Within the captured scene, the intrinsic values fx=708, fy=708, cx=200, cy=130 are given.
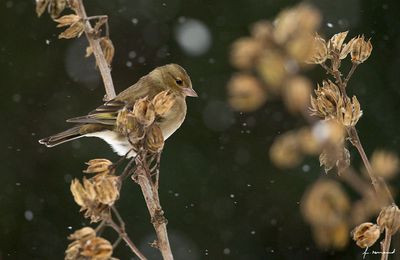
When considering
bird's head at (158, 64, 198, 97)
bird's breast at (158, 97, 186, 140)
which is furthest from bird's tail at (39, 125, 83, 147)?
bird's head at (158, 64, 198, 97)

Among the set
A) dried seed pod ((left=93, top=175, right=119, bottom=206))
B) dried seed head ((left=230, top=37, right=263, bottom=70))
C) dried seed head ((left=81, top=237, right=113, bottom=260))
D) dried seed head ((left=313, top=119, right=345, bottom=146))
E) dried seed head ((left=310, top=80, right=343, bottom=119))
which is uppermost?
dried seed head ((left=230, top=37, right=263, bottom=70))

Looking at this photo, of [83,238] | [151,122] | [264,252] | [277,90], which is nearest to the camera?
[277,90]

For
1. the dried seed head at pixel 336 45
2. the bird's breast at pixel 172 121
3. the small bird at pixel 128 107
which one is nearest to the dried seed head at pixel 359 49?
the dried seed head at pixel 336 45

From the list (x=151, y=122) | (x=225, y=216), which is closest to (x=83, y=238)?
(x=151, y=122)

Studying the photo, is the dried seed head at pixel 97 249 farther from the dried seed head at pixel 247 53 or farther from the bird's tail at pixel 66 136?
the bird's tail at pixel 66 136

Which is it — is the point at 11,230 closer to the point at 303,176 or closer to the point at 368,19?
the point at 303,176

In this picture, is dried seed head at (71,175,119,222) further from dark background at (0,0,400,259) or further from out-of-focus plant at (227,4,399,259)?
dark background at (0,0,400,259)

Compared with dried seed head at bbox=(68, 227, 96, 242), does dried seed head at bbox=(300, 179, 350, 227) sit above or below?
above
